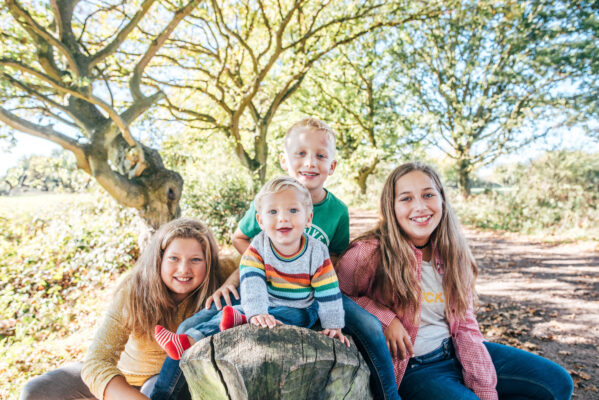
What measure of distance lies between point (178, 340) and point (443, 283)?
1.68m

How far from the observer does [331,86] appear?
1706cm

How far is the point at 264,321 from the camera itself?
1.42 metres

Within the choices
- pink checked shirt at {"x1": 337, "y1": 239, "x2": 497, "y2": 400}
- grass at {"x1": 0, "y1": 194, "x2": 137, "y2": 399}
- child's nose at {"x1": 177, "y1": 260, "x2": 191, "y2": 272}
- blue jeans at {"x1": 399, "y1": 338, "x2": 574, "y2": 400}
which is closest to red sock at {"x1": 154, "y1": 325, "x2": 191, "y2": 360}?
child's nose at {"x1": 177, "y1": 260, "x2": 191, "y2": 272}

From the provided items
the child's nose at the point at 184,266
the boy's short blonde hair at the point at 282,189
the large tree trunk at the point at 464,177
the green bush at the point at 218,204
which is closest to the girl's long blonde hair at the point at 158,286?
the child's nose at the point at 184,266

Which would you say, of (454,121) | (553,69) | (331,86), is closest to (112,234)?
(331,86)

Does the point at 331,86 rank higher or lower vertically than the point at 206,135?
higher

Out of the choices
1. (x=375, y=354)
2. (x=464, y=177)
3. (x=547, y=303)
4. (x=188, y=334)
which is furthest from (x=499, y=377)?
(x=464, y=177)

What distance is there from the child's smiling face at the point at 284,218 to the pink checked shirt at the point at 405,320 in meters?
0.52

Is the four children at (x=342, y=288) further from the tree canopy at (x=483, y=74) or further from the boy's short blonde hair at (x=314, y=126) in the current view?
the tree canopy at (x=483, y=74)

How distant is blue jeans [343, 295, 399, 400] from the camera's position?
1.65 m

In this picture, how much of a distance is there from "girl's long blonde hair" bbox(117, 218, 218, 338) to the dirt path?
1534 mm

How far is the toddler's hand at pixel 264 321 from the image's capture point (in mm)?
1380

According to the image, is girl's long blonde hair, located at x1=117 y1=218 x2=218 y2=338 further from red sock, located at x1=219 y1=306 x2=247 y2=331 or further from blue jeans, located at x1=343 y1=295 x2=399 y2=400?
blue jeans, located at x1=343 y1=295 x2=399 y2=400

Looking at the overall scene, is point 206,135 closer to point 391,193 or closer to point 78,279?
point 78,279
